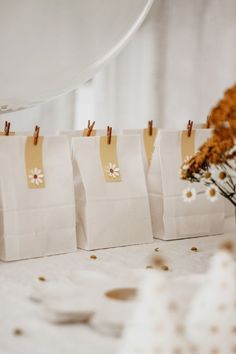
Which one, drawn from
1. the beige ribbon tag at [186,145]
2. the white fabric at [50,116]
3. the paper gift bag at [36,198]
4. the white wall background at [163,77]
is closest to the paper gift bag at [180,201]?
the beige ribbon tag at [186,145]

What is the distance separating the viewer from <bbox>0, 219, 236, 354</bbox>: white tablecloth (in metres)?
1.05

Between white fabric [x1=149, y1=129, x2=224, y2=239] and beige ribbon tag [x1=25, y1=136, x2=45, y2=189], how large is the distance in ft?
1.20

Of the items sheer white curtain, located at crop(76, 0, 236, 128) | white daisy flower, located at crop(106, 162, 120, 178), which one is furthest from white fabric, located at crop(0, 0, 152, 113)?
sheer white curtain, located at crop(76, 0, 236, 128)

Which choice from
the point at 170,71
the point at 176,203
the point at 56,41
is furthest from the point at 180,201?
the point at 170,71

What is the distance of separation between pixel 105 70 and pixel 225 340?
121 inches

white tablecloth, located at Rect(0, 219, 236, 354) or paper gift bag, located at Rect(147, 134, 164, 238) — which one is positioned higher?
paper gift bag, located at Rect(147, 134, 164, 238)

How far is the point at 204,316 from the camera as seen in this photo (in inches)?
36.9

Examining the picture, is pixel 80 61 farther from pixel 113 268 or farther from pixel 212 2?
pixel 212 2

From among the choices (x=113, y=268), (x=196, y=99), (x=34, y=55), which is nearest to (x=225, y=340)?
(x=113, y=268)

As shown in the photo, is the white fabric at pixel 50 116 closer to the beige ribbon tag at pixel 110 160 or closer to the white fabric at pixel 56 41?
the beige ribbon tag at pixel 110 160

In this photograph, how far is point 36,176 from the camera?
182 cm

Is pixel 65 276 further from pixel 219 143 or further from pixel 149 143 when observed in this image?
pixel 149 143

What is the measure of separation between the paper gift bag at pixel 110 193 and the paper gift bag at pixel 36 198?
1.8 inches

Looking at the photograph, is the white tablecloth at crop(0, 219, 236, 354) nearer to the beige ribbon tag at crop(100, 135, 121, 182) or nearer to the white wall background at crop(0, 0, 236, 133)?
the beige ribbon tag at crop(100, 135, 121, 182)
